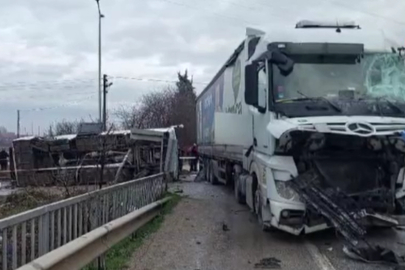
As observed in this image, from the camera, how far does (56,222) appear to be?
20.1ft

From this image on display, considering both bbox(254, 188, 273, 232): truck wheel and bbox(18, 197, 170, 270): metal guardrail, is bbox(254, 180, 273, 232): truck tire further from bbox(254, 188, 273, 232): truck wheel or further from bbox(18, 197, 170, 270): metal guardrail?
bbox(18, 197, 170, 270): metal guardrail

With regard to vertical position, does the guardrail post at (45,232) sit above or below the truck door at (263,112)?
below

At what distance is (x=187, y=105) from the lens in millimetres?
67875

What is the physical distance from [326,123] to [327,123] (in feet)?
0.05

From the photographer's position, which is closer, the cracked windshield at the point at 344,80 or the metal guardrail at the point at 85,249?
the metal guardrail at the point at 85,249

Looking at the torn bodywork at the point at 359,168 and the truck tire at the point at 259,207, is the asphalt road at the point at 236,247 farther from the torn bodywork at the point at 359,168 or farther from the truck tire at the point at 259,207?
the torn bodywork at the point at 359,168

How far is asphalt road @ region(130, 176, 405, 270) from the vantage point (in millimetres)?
7512

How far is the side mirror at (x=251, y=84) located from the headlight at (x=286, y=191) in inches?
65.0

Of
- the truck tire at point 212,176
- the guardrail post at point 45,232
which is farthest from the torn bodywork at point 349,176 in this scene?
the truck tire at point 212,176

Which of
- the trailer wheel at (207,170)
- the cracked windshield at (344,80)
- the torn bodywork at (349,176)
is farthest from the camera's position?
the trailer wheel at (207,170)

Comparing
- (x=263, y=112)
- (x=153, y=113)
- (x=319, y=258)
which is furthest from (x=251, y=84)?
(x=153, y=113)

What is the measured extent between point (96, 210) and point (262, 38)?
14.8ft

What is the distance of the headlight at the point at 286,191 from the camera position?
28.2 feet

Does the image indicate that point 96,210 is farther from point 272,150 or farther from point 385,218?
point 385,218
